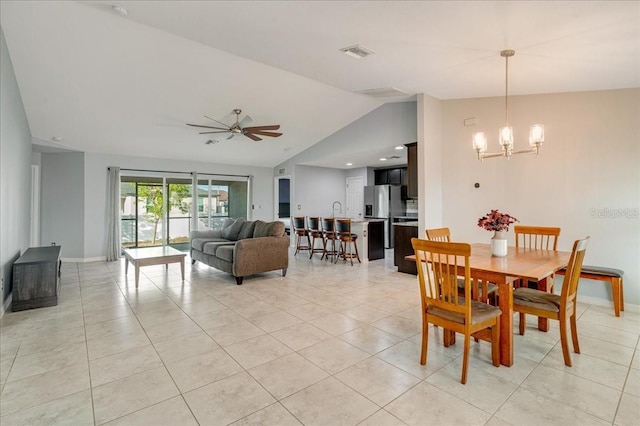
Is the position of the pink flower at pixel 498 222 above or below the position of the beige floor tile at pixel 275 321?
above

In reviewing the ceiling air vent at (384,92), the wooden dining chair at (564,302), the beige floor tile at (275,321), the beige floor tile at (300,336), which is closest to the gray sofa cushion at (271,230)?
the beige floor tile at (275,321)

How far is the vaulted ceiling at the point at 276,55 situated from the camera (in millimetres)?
2729

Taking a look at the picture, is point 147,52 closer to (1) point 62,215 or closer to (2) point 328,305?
(2) point 328,305

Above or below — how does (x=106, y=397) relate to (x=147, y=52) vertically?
below

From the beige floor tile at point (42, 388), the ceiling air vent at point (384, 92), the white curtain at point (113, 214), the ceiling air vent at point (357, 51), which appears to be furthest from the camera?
the white curtain at point (113, 214)

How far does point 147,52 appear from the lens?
391cm

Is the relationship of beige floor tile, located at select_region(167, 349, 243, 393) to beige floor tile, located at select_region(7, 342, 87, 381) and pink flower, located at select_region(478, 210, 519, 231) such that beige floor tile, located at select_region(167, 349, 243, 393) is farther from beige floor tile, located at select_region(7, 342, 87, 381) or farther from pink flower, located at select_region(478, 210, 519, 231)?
pink flower, located at select_region(478, 210, 519, 231)

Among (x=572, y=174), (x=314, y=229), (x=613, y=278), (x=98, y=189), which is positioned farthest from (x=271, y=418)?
(x=98, y=189)

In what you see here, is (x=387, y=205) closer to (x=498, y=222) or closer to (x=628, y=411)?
(x=498, y=222)

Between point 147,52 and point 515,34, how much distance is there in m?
4.11

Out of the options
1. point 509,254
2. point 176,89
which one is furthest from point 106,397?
point 176,89

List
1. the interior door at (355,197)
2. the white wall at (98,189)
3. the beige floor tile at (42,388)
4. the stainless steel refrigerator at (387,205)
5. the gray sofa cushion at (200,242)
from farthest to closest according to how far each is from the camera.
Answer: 1. the interior door at (355,197)
2. the stainless steel refrigerator at (387,205)
3. the white wall at (98,189)
4. the gray sofa cushion at (200,242)
5. the beige floor tile at (42,388)

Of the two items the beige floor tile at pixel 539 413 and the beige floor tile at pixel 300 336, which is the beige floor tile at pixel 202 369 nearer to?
the beige floor tile at pixel 300 336

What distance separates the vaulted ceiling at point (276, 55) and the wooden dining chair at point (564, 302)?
6.33ft
